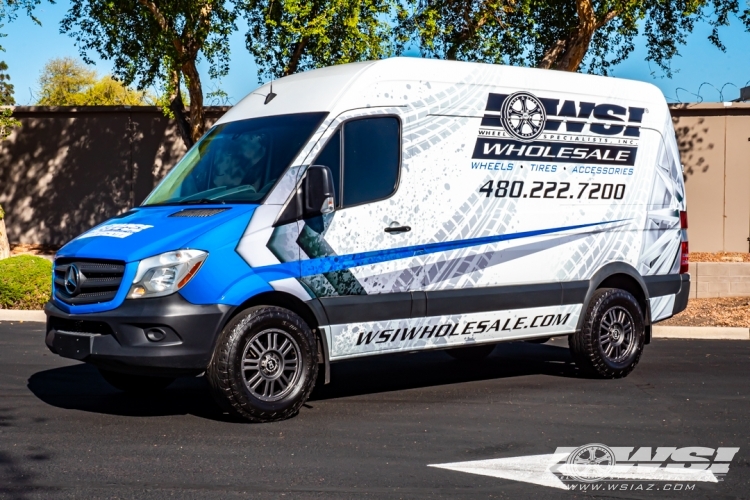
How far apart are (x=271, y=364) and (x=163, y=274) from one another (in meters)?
1.04

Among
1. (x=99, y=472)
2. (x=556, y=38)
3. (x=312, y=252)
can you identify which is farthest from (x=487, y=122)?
(x=556, y=38)

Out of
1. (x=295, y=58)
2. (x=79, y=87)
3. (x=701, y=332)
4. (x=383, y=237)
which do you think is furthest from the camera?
(x=79, y=87)

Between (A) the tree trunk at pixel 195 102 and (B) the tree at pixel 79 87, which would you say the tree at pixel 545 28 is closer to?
(A) the tree trunk at pixel 195 102

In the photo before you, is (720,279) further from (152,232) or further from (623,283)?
(152,232)

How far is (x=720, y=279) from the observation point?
15750mm

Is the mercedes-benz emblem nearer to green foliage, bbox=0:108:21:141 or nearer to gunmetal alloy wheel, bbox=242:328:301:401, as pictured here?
gunmetal alloy wheel, bbox=242:328:301:401

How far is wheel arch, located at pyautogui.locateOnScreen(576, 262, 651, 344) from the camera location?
941cm

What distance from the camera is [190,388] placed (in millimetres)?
8938

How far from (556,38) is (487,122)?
1201 centimetres

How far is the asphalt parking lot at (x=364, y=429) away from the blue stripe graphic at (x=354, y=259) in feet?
3.64

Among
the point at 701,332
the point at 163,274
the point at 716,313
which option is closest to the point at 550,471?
the point at 163,274

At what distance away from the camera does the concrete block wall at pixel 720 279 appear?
15.7 metres

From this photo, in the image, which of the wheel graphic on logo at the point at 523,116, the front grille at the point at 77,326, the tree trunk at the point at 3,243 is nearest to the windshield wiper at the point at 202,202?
the front grille at the point at 77,326

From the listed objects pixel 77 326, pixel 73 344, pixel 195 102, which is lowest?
pixel 73 344
